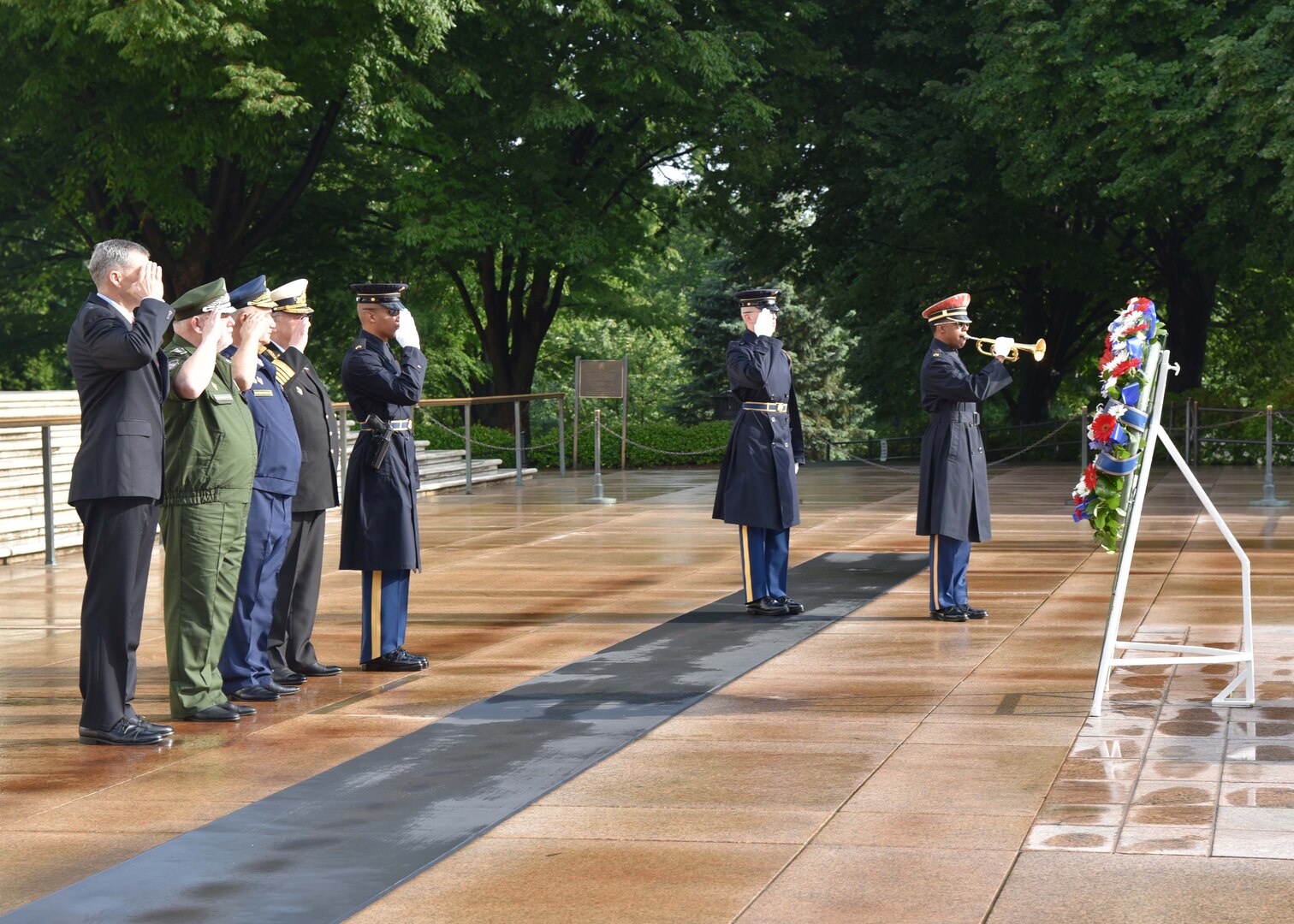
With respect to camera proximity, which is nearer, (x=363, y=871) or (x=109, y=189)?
(x=363, y=871)

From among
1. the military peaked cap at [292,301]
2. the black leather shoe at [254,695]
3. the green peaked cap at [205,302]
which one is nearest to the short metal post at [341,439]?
the military peaked cap at [292,301]

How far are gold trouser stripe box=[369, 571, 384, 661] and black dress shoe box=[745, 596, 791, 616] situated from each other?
104 inches

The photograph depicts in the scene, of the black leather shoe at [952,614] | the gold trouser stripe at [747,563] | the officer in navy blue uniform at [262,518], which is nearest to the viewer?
the officer in navy blue uniform at [262,518]

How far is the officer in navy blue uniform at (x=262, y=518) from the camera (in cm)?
759

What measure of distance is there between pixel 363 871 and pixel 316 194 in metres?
25.9

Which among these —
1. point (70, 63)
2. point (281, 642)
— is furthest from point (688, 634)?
point (70, 63)

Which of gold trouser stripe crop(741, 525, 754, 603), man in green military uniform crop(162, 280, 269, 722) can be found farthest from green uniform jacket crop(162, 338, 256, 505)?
gold trouser stripe crop(741, 525, 754, 603)

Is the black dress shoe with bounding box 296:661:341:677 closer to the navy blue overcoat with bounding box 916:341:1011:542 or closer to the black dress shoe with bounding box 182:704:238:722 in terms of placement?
the black dress shoe with bounding box 182:704:238:722

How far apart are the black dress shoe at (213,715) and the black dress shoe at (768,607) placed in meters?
3.87

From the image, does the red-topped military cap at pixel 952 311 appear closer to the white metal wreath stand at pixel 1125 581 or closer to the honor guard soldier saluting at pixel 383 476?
the white metal wreath stand at pixel 1125 581

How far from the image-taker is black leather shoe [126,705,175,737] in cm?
681

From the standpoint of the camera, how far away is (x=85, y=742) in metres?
6.83

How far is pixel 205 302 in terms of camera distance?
7043mm

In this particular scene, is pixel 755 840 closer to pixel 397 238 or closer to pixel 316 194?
pixel 397 238
